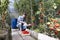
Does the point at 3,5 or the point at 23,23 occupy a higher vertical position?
the point at 3,5

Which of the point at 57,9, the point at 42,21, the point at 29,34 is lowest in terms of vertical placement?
the point at 29,34

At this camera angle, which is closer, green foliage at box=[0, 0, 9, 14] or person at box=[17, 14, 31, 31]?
green foliage at box=[0, 0, 9, 14]

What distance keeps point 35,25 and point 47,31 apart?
1857mm

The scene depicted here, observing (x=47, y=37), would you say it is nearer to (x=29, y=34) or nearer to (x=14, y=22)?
(x=29, y=34)

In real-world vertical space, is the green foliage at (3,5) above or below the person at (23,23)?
above

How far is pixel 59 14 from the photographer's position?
6.30 meters

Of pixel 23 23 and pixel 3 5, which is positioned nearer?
pixel 3 5

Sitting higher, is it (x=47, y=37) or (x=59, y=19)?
(x=59, y=19)

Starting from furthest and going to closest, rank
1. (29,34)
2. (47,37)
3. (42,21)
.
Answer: (29,34) → (42,21) → (47,37)

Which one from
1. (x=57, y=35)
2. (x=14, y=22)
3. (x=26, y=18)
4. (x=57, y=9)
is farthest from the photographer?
(x=14, y=22)

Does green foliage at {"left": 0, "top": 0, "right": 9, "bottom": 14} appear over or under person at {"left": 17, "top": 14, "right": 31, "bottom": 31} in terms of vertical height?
over

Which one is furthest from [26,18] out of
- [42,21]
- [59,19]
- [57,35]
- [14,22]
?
[57,35]

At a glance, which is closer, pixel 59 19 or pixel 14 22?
pixel 59 19

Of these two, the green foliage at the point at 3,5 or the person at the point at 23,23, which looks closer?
the green foliage at the point at 3,5
